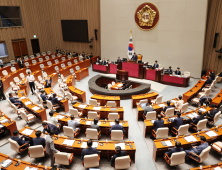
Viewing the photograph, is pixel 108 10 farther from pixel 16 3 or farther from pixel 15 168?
pixel 15 168

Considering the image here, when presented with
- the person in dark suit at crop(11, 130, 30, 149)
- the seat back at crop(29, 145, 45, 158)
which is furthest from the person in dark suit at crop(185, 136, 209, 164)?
the person in dark suit at crop(11, 130, 30, 149)

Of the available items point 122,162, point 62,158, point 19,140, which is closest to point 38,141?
point 19,140

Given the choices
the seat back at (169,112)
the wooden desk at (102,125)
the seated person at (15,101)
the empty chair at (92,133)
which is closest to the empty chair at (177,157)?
the wooden desk at (102,125)

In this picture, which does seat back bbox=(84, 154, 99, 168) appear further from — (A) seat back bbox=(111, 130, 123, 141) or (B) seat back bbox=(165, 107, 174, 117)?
(B) seat back bbox=(165, 107, 174, 117)

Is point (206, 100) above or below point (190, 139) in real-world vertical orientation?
above

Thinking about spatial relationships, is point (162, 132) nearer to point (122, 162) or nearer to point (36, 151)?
point (122, 162)

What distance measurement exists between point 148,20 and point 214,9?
5070mm

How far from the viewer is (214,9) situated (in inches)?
511

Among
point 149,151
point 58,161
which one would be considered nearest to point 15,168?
point 58,161

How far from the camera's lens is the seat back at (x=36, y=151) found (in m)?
5.28

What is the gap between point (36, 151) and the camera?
17.5ft

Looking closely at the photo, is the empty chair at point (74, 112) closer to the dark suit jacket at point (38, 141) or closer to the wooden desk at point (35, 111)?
the wooden desk at point (35, 111)

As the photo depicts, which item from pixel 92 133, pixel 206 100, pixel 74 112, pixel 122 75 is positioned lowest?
pixel 92 133

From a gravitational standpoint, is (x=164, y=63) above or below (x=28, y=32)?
below
